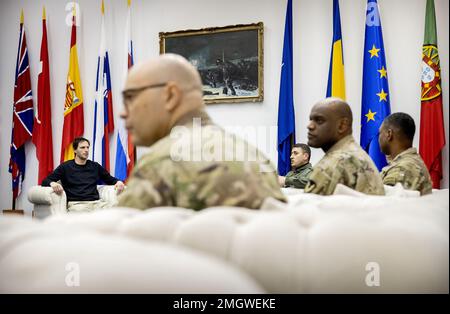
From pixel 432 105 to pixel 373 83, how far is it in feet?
2.62

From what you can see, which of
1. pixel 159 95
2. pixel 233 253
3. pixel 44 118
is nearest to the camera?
pixel 233 253

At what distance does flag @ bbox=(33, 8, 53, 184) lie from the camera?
8.45 m

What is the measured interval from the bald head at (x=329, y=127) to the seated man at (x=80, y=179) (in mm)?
4086

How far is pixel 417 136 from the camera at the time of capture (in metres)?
6.93

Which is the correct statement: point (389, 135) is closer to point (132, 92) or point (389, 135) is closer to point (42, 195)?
point (132, 92)

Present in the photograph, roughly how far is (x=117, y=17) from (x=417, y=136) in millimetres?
5143

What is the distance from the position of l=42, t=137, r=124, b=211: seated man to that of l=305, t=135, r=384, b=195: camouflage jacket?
14.6ft

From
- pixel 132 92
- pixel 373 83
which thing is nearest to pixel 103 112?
pixel 373 83

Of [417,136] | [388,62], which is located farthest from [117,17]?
[417,136]

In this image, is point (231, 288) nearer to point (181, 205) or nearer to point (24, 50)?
point (181, 205)

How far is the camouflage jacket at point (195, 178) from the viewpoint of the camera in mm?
1394

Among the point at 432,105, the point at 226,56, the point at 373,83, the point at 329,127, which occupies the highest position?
the point at 226,56

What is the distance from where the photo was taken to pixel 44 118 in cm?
851
